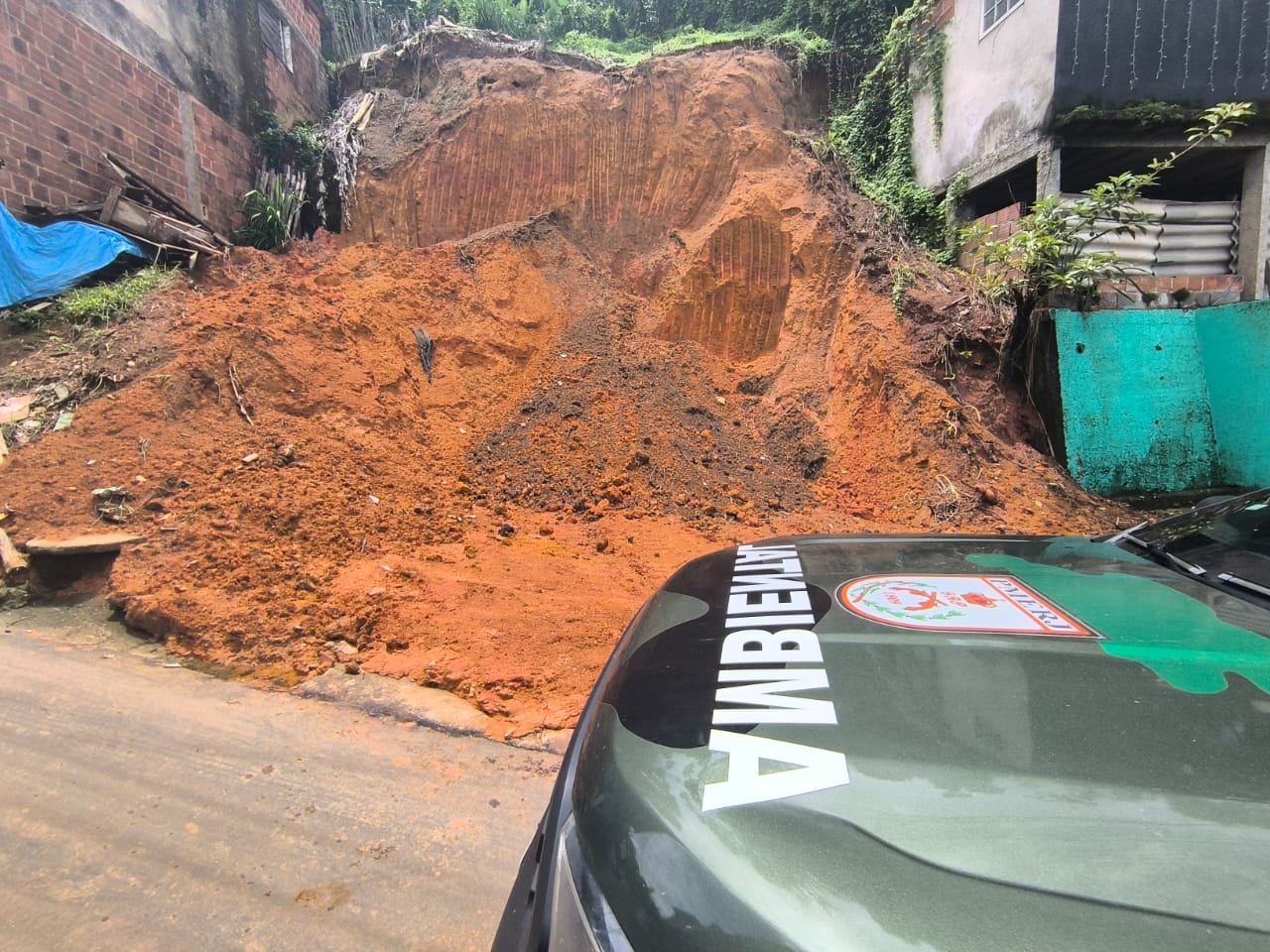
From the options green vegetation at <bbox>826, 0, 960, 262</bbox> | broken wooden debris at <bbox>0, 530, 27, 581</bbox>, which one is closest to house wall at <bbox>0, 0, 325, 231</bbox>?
broken wooden debris at <bbox>0, 530, 27, 581</bbox>

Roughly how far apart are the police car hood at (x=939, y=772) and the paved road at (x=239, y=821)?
1.20 metres

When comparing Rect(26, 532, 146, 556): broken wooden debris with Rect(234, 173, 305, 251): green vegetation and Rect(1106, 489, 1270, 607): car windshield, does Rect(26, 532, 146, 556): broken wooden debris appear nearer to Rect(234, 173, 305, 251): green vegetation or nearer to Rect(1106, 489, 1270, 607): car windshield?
Rect(1106, 489, 1270, 607): car windshield

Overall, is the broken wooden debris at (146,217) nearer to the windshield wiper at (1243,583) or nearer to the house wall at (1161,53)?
the windshield wiper at (1243,583)

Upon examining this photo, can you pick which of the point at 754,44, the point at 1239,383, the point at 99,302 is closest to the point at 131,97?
the point at 99,302

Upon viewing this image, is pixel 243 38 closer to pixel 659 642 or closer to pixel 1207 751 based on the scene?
pixel 659 642

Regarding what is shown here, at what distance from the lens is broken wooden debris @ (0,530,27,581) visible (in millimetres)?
4277

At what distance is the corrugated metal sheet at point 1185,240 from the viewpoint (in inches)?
299

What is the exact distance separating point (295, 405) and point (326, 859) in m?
4.70

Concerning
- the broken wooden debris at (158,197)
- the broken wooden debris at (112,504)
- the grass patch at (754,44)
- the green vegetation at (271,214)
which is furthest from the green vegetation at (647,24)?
the broken wooden debris at (112,504)

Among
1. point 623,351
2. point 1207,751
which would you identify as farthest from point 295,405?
point 1207,751

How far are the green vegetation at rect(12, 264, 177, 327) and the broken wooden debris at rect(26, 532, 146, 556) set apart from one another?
313 cm

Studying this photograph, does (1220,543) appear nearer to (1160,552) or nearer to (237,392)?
(1160,552)

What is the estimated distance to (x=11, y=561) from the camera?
4.29 metres

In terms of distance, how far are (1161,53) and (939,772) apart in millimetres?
9876
